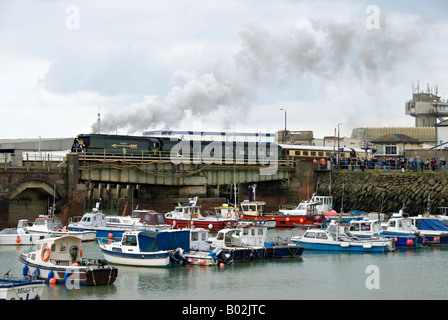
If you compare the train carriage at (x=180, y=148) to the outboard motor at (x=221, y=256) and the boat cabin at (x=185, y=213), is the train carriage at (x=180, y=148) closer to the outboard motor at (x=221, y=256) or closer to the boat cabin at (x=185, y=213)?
the boat cabin at (x=185, y=213)

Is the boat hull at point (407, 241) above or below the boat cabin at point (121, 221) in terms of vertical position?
below

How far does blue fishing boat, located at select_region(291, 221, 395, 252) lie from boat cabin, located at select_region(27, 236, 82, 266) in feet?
75.1

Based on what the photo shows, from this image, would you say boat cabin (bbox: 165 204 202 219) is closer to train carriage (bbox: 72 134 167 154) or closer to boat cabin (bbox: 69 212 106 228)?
boat cabin (bbox: 69 212 106 228)

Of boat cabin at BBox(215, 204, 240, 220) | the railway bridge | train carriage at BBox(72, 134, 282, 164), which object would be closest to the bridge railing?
train carriage at BBox(72, 134, 282, 164)

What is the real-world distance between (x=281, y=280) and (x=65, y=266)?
1419 centimetres

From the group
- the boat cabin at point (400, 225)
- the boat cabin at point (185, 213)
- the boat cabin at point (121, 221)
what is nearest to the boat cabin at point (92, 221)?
the boat cabin at point (121, 221)

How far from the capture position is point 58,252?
143 feet

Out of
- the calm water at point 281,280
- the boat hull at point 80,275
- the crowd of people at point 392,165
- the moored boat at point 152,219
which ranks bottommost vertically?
the calm water at point 281,280

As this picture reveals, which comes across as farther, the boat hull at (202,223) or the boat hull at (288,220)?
the boat hull at (288,220)

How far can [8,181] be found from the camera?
67375mm

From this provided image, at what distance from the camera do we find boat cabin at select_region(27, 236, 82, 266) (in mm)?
43344

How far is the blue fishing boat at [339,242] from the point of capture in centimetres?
5838

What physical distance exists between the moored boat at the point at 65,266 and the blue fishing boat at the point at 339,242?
74.5ft
